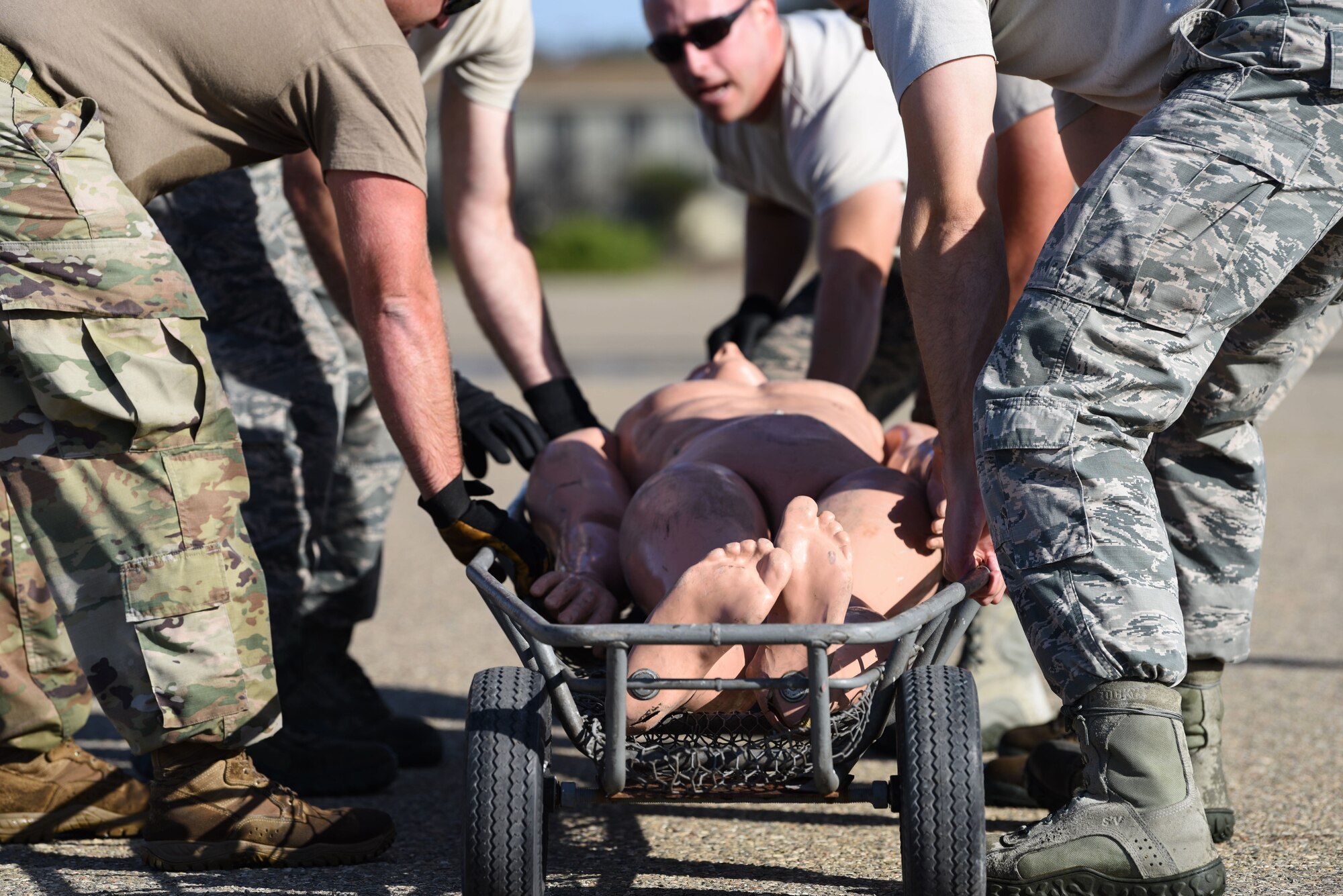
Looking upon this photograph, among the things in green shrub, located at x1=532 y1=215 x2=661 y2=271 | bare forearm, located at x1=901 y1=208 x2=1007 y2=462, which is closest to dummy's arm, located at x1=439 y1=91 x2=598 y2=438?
bare forearm, located at x1=901 y1=208 x2=1007 y2=462

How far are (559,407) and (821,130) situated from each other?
1.21m

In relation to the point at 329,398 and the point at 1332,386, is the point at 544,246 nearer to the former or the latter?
the point at 1332,386

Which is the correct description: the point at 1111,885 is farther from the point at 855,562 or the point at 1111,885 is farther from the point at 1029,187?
the point at 1029,187

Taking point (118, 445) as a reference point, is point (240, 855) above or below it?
below

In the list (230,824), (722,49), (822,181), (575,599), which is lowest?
(230,824)

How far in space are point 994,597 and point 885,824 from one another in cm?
84

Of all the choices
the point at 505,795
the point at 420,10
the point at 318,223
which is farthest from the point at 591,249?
the point at 505,795

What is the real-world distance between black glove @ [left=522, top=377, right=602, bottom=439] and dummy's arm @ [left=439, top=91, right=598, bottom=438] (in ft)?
0.18

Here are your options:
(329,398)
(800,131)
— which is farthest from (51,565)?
(800,131)

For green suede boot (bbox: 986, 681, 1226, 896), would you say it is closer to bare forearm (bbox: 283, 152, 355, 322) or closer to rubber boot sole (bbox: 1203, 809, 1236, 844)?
rubber boot sole (bbox: 1203, 809, 1236, 844)

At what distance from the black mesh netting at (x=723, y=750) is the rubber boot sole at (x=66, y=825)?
127 cm

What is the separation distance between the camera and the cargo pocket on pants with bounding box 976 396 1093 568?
2467mm

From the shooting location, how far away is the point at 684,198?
Answer: 39312mm

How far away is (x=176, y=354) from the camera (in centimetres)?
288
